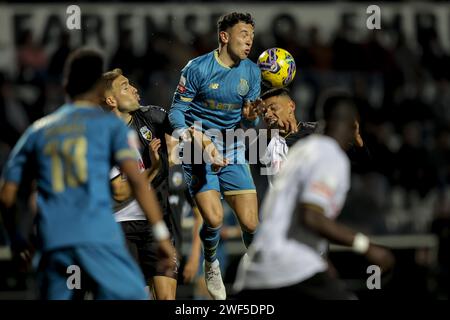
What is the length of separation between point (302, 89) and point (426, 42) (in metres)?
3.00

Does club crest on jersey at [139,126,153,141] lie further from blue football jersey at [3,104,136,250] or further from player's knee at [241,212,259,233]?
blue football jersey at [3,104,136,250]

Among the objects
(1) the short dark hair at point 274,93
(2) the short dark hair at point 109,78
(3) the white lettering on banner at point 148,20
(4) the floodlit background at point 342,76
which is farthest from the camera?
(3) the white lettering on banner at point 148,20

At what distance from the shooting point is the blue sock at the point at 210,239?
10.2 metres

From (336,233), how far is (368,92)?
1221 cm

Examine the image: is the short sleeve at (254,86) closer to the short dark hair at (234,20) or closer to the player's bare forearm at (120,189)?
the short dark hair at (234,20)

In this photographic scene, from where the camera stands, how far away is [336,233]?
6016 millimetres

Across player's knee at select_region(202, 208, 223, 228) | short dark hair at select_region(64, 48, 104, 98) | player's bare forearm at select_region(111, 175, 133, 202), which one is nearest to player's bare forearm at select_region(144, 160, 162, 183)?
player's bare forearm at select_region(111, 175, 133, 202)

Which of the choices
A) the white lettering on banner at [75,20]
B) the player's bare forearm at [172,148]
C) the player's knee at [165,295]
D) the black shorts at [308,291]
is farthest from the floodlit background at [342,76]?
the black shorts at [308,291]

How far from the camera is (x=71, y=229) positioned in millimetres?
6305

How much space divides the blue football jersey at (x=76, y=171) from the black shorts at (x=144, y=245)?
3206 millimetres

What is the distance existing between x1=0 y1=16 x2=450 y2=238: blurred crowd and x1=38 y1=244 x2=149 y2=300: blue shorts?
8524 mm

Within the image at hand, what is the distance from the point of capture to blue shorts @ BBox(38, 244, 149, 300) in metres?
6.31
